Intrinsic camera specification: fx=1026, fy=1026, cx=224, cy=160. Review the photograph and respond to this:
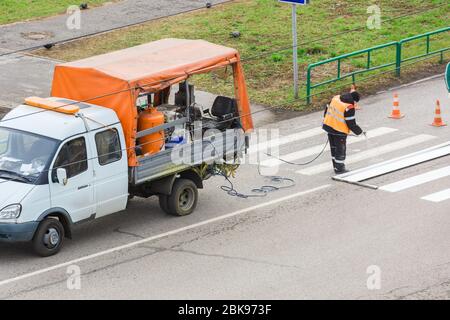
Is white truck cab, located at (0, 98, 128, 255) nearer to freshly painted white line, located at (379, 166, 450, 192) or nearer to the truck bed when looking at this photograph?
the truck bed

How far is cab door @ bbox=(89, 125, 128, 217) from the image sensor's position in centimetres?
1672


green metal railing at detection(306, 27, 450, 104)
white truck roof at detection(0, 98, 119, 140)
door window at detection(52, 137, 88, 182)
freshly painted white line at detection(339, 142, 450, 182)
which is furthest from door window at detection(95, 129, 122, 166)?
green metal railing at detection(306, 27, 450, 104)

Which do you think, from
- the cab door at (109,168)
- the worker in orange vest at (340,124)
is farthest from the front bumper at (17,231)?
the worker in orange vest at (340,124)

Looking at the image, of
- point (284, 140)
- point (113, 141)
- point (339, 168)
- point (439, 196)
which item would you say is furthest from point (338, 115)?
point (113, 141)

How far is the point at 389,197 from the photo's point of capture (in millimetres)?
18906

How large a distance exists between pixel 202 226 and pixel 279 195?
211 centimetres

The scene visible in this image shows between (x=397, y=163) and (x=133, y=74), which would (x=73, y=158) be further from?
(x=397, y=163)

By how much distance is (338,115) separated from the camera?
65.3 ft

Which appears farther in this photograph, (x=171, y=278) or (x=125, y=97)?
(x=125, y=97)

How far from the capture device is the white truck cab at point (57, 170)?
15.8 meters

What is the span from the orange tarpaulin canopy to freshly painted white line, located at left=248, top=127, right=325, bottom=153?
2.95m

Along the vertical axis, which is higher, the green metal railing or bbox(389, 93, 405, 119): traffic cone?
the green metal railing
